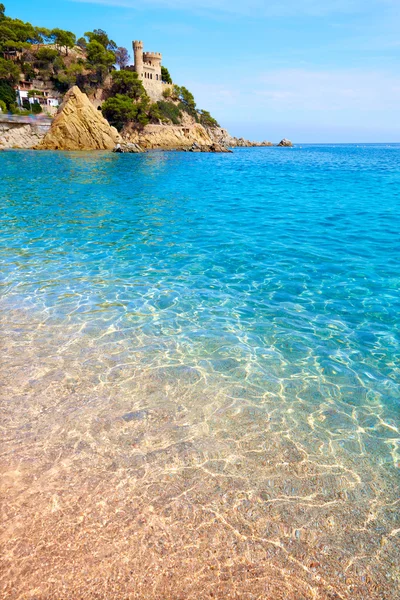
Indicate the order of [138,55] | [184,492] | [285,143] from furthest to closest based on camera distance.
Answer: [285,143] < [138,55] < [184,492]

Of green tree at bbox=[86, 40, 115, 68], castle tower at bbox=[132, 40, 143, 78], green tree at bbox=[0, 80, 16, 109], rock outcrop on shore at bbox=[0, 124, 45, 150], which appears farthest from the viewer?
castle tower at bbox=[132, 40, 143, 78]

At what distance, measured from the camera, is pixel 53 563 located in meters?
3.63

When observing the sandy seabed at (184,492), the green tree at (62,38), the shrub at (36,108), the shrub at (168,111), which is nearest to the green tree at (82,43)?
the green tree at (62,38)

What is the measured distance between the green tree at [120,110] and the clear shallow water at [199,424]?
80.7 meters

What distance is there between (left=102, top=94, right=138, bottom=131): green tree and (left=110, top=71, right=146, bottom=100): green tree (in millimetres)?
4694

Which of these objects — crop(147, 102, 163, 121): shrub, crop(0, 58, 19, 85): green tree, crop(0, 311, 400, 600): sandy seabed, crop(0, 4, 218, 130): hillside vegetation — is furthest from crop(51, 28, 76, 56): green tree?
crop(0, 311, 400, 600): sandy seabed

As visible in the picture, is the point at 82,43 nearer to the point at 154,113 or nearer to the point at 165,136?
the point at 154,113

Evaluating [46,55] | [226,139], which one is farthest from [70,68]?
[226,139]

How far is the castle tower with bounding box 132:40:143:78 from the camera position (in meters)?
91.6

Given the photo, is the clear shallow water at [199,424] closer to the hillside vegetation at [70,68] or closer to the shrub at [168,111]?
the hillside vegetation at [70,68]

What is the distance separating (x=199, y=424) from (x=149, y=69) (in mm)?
111990

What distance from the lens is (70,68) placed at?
8475cm

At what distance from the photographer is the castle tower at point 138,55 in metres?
91.6

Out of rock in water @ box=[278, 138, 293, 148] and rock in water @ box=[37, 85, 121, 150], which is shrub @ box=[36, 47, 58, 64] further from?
rock in water @ box=[278, 138, 293, 148]
